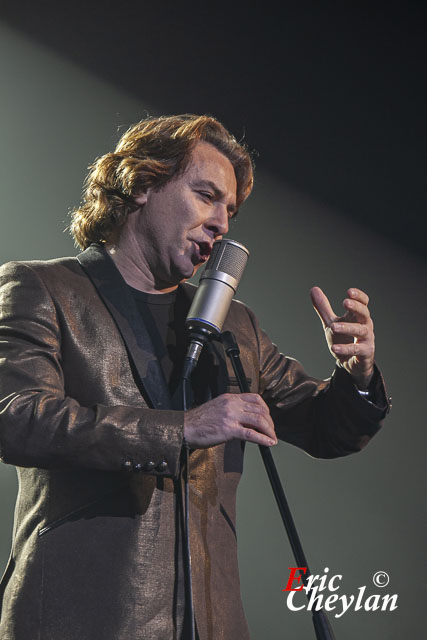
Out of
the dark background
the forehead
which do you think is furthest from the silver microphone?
the dark background

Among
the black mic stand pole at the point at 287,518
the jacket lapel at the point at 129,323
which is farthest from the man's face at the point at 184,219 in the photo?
the black mic stand pole at the point at 287,518

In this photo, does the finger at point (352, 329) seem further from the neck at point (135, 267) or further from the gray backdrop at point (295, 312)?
the gray backdrop at point (295, 312)

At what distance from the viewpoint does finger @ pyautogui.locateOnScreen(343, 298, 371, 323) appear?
1.56 metres

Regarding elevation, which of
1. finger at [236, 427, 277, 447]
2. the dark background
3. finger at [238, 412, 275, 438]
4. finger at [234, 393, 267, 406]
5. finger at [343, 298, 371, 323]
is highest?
the dark background

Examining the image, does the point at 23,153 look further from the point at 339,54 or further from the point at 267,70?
the point at 339,54

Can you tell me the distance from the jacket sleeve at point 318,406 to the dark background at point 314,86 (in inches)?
54.8

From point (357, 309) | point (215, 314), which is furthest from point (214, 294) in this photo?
point (357, 309)

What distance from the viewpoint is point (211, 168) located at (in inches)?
76.7

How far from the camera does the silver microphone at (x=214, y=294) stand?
4.71ft

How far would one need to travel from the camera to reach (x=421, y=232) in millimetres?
3086

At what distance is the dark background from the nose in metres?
1.38

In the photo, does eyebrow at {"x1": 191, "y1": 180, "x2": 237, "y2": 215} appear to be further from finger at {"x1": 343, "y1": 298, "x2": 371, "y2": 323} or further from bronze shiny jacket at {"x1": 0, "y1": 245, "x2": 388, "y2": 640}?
finger at {"x1": 343, "y1": 298, "x2": 371, "y2": 323}

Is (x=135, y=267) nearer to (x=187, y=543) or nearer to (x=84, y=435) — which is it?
(x=84, y=435)

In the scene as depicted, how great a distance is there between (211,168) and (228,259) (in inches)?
20.4
